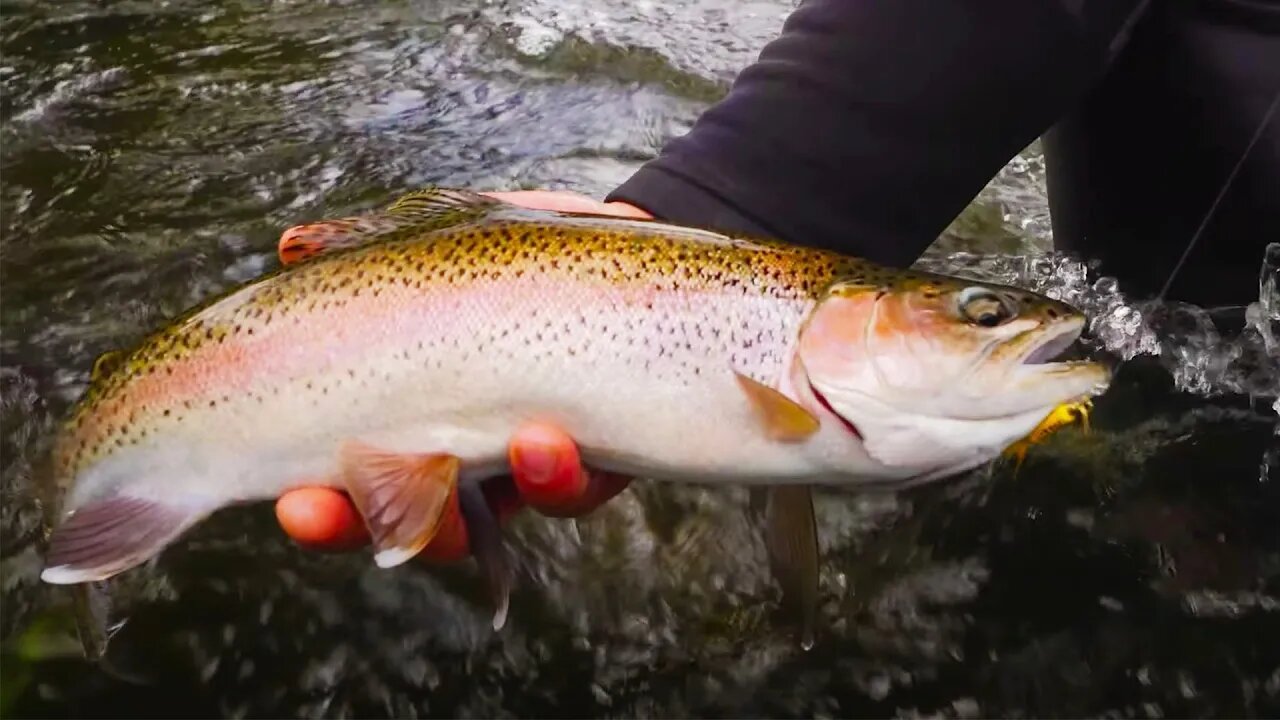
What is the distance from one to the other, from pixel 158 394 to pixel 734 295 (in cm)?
94

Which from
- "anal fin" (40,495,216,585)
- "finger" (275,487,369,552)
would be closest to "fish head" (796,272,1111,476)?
"finger" (275,487,369,552)

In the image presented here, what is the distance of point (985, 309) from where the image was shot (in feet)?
5.36

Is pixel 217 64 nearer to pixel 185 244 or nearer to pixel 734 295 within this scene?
pixel 185 244

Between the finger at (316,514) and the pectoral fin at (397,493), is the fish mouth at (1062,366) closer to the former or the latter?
the pectoral fin at (397,493)

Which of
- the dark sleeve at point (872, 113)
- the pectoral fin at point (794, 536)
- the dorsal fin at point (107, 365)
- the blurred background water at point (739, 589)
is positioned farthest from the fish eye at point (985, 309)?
the dorsal fin at point (107, 365)

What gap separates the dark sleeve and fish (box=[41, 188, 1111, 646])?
0.40 m

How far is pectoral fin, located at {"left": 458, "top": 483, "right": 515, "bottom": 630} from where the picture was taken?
1.79 m

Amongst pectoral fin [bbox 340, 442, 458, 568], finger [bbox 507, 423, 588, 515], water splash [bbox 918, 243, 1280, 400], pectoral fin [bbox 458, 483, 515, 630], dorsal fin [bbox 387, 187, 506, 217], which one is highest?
dorsal fin [bbox 387, 187, 506, 217]

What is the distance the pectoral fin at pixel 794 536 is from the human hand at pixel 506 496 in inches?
11.4

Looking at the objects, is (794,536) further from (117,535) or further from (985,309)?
(117,535)

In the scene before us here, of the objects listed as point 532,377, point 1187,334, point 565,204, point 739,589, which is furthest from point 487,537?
point 1187,334

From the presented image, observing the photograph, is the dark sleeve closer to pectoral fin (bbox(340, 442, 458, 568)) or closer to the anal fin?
pectoral fin (bbox(340, 442, 458, 568))

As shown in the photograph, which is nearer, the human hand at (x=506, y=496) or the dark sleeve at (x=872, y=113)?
the human hand at (x=506, y=496)

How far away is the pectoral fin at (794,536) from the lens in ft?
5.89
